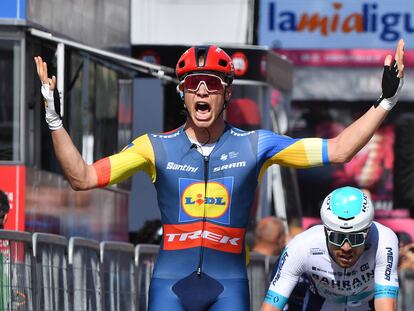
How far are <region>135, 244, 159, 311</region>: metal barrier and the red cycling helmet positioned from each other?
5259 mm

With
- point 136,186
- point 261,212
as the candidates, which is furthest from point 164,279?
point 136,186

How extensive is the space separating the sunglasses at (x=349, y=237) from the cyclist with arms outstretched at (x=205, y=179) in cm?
71

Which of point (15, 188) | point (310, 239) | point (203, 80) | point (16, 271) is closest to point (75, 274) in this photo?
point (16, 271)

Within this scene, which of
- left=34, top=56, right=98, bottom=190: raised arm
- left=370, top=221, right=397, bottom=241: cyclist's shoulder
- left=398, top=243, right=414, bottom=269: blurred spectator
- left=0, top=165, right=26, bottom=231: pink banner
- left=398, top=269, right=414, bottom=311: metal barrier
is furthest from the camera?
left=398, top=243, right=414, bottom=269: blurred spectator

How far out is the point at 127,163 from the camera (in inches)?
365

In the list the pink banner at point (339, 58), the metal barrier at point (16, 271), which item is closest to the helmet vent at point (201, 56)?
the metal barrier at point (16, 271)

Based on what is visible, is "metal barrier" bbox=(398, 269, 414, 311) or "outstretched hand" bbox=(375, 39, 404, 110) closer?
"outstretched hand" bbox=(375, 39, 404, 110)

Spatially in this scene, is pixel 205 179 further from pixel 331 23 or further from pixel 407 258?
pixel 331 23

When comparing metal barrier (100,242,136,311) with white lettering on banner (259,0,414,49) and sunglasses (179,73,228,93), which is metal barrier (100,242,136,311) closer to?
sunglasses (179,73,228,93)

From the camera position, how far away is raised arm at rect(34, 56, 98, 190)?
886cm

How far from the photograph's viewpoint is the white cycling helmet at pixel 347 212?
32.3ft

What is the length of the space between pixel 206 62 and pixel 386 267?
1.70m

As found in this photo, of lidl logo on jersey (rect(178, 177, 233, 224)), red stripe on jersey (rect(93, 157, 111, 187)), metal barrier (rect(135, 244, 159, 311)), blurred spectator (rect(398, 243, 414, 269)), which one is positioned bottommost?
blurred spectator (rect(398, 243, 414, 269))

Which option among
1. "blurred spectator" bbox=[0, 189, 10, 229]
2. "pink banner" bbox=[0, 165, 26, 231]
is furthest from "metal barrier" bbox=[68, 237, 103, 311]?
"pink banner" bbox=[0, 165, 26, 231]
